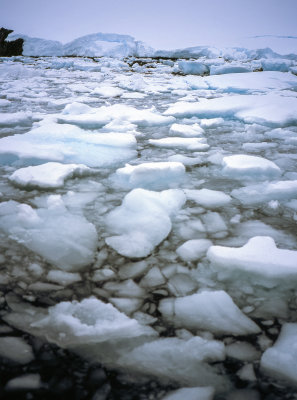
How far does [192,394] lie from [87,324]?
0.28 meters

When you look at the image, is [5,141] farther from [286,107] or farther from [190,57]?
[190,57]

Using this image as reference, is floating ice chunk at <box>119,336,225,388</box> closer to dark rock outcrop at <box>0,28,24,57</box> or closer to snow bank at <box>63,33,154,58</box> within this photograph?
snow bank at <box>63,33,154,58</box>

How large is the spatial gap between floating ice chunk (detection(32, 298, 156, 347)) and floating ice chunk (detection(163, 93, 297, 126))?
2.63 meters

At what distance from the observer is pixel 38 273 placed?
84 cm

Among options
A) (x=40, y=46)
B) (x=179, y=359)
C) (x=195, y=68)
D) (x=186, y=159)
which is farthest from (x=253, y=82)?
(x=40, y=46)

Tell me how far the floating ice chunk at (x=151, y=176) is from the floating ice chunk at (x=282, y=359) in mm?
945

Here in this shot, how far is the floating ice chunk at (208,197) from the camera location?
1.27 meters

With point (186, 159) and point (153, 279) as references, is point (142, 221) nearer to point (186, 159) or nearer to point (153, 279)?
point (153, 279)

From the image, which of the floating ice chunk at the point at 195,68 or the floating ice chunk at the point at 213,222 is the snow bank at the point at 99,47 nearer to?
the floating ice chunk at the point at 195,68

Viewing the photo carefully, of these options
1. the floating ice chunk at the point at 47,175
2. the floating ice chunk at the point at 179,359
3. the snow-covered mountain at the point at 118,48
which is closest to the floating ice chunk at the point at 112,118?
the floating ice chunk at the point at 47,175

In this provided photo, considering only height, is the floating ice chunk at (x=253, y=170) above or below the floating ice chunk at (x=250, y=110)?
below

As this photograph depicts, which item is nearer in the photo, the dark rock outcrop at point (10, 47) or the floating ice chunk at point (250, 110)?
the floating ice chunk at point (250, 110)

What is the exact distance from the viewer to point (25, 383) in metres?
0.55

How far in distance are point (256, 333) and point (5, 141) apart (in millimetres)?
1934
